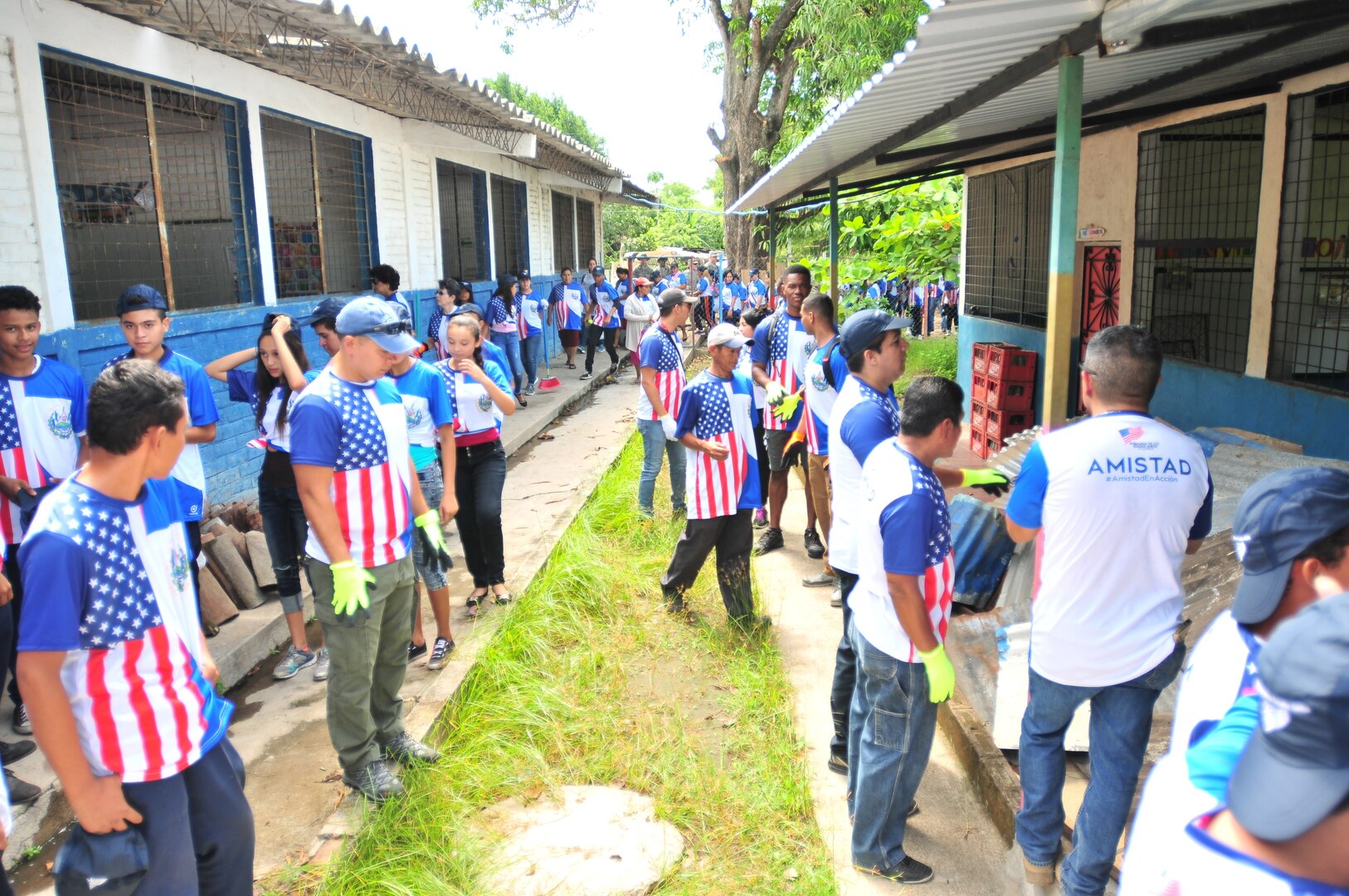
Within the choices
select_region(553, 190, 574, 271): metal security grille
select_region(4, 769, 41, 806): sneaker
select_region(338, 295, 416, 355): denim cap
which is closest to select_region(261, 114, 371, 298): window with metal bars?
select_region(338, 295, 416, 355): denim cap

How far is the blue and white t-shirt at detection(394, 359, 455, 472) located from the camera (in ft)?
14.8

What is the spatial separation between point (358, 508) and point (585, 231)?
20582 millimetres

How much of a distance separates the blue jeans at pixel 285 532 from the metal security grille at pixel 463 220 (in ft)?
25.6

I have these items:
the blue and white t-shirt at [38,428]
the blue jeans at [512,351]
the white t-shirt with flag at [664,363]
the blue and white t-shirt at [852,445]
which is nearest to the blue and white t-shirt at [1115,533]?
the blue and white t-shirt at [852,445]

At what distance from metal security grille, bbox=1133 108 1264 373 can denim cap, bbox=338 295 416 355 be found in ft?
16.8

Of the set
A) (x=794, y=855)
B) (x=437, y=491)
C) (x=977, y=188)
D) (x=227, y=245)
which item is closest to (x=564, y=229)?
(x=977, y=188)

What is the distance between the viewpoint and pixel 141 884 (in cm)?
216

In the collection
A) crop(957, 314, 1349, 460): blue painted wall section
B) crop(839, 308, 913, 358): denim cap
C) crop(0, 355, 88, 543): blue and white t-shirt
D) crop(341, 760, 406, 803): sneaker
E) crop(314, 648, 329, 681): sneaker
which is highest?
crop(839, 308, 913, 358): denim cap

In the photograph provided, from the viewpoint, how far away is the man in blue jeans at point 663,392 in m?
6.19

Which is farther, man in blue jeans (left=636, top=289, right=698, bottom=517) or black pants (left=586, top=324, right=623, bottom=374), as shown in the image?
black pants (left=586, top=324, right=623, bottom=374)

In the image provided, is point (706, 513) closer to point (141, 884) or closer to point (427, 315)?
point (141, 884)

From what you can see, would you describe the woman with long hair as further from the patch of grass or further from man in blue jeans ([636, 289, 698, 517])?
man in blue jeans ([636, 289, 698, 517])

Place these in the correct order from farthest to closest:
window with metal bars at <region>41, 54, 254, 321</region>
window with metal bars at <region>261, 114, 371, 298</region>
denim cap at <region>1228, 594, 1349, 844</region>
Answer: window with metal bars at <region>261, 114, 371, 298</region>
window with metal bars at <region>41, 54, 254, 321</region>
denim cap at <region>1228, 594, 1349, 844</region>

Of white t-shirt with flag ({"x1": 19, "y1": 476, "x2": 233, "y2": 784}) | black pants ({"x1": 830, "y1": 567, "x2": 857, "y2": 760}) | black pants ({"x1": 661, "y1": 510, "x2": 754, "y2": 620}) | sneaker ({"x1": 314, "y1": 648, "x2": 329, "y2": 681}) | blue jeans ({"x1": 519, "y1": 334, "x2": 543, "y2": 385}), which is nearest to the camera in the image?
white t-shirt with flag ({"x1": 19, "y1": 476, "x2": 233, "y2": 784})
